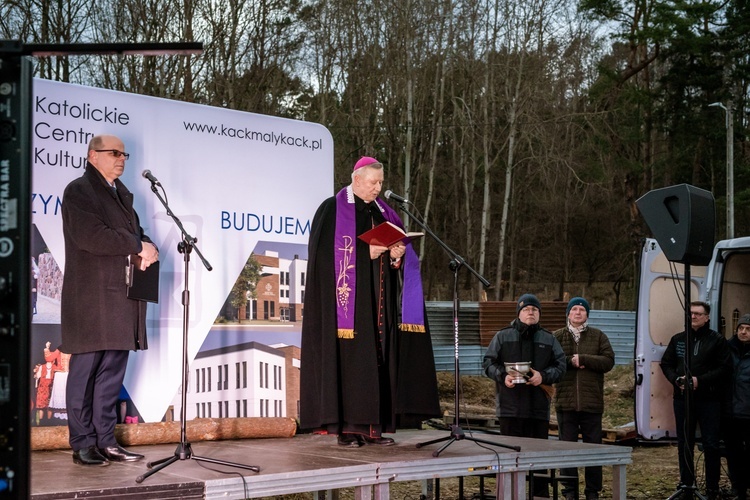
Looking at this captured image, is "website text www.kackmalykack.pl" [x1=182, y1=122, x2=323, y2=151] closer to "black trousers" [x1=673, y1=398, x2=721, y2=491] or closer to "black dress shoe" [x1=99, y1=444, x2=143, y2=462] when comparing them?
"black dress shoe" [x1=99, y1=444, x2=143, y2=462]

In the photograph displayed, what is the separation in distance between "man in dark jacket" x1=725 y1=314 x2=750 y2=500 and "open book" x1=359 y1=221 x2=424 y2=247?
156 inches

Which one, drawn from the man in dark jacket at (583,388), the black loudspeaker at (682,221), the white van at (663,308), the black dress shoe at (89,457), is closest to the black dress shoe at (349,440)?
the black dress shoe at (89,457)

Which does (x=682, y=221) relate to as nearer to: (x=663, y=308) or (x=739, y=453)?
(x=663, y=308)

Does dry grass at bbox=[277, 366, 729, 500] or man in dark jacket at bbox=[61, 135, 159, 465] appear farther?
dry grass at bbox=[277, 366, 729, 500]

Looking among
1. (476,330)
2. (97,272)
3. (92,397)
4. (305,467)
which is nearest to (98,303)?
(97,272)

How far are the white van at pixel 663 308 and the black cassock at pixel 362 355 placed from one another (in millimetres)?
2842

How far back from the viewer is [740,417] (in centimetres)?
874

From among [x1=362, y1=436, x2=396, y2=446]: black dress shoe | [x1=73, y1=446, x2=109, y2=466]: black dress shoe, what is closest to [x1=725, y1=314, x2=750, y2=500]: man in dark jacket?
[x1=362, y1=436, x2=396, y2=446]: black dress shoe

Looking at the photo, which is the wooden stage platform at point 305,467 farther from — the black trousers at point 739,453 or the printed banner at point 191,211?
the black trousers at point 739,453

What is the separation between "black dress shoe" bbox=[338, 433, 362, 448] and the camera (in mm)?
6762

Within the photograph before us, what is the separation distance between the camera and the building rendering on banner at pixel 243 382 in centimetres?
759

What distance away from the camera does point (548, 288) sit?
44.0m

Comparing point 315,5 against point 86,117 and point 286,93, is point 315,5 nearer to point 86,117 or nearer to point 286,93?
point 286,93

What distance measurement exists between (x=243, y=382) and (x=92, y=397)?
6.25 feet
